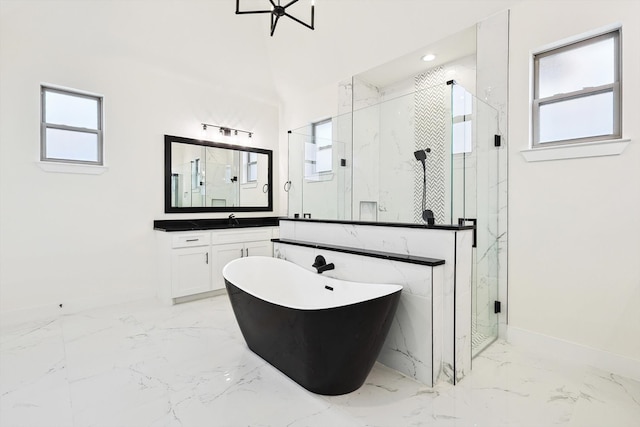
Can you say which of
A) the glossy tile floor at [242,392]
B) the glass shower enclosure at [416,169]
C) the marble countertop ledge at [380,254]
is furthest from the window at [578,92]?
the glossy tile floor at [242,392]

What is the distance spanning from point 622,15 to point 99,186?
461 centimetres

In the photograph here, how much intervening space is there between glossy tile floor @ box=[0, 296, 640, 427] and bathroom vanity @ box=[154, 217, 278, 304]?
1001mm

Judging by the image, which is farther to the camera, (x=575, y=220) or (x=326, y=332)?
(x=575, y=220)

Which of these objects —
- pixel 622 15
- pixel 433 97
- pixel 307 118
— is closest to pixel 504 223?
pixel 433 97

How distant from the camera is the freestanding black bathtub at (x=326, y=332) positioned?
5.51 feet

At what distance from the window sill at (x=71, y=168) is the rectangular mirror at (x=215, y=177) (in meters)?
0.69

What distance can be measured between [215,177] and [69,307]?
2.14 m

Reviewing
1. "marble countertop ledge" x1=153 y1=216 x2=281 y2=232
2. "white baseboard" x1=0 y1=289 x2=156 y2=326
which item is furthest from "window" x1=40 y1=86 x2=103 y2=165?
"white baseboard" x1=0 y1=289 x2=156 y2=326

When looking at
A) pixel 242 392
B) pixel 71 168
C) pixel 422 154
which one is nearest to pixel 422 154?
pixel 422 154

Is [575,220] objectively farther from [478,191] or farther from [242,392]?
[242,392]

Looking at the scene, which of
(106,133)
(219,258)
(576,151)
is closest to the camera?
(576,151)

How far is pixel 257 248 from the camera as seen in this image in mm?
4207

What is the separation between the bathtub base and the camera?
1.67 metres

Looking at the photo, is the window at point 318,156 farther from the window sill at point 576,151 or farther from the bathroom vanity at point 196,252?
the window sill at point 576,151
